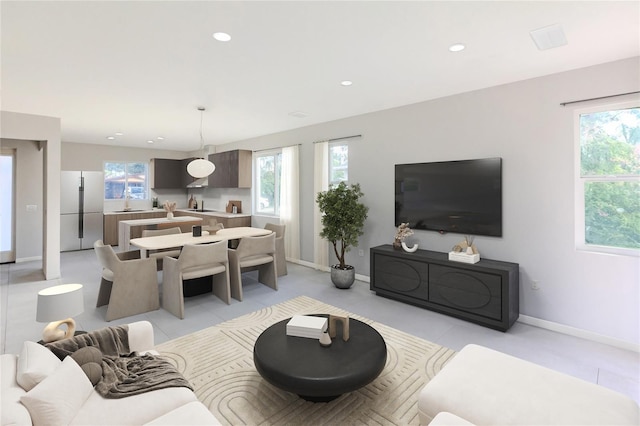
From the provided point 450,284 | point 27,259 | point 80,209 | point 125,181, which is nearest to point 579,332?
point 450,284

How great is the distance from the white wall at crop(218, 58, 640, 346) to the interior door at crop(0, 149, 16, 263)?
728 cm

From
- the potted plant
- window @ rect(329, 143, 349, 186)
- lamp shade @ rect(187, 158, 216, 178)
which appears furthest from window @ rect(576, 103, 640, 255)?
lamp shade @ rect(187, 158, 216, 178)

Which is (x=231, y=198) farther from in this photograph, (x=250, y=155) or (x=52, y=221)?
(x=52, y=221)

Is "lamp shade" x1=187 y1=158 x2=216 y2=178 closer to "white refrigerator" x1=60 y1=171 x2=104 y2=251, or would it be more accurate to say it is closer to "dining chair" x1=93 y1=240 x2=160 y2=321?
"dining chair" x1=93 y1=240 x2=160 y2=321

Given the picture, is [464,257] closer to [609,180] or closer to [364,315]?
[364,315]

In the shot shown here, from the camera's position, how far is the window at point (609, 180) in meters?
2.92

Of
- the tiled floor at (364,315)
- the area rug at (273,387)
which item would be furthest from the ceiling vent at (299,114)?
the area rug at (273,387)

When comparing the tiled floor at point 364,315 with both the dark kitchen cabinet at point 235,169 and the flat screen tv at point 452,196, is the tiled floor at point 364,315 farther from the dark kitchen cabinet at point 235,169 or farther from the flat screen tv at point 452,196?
the dark kitchen cabinet at point 235,169

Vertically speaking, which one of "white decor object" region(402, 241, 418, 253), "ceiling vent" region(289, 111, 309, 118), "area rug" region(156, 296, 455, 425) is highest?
"ceiling vent" region(289, 111, 309, 118)

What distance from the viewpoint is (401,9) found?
6.93ft

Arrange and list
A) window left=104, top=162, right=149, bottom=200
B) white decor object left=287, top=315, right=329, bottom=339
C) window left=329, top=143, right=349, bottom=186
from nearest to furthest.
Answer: white decor object left=287, top=315, right=329, bottom=339
window left=329, top=143, right=349, bottom=186
window left=104, top=162, right=149, bottom=200

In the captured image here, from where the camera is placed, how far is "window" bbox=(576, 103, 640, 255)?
2.92 m

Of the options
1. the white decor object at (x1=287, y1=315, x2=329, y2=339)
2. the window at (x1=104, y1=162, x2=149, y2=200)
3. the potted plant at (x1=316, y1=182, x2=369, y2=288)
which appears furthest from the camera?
the window at (x1=104, y1=162, x2=149, y2=200)

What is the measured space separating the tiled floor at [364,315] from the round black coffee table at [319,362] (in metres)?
1.20
